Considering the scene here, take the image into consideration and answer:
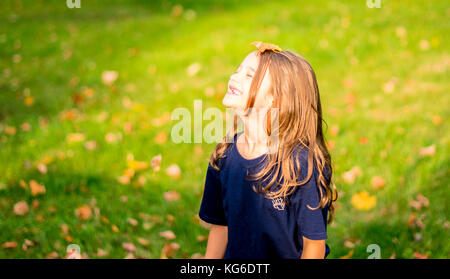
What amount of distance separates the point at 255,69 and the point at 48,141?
9.03ft

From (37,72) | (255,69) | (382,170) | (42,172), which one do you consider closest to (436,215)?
(382,170)

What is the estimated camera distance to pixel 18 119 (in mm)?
4234

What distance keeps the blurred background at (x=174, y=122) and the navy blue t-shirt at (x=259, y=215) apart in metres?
0.95

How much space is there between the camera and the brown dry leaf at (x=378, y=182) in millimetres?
3072

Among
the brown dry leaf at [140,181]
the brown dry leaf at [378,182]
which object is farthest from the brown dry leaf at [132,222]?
the brown dry leaf at [378,182]

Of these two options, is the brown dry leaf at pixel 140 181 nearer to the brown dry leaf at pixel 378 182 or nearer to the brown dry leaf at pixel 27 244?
the brown dry leaf at pixel 27 244

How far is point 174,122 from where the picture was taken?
417 cm

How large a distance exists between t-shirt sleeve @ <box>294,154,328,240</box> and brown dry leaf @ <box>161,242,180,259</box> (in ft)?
4.05

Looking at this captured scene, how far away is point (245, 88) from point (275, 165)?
0.31 metres

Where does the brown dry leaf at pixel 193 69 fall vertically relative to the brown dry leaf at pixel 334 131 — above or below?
above

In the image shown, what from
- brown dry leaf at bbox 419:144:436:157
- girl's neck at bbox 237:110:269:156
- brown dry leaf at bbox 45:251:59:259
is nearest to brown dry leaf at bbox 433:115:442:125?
brown dry leaf at bbox 419:144:436:157

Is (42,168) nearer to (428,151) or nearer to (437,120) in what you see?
(428,151)

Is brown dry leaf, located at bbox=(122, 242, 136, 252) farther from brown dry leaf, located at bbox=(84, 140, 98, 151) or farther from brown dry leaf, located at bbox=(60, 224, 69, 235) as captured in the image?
brown dry leaf, located at bbox=(84, 140, 98, 151)

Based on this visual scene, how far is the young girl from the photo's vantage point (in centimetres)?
155
